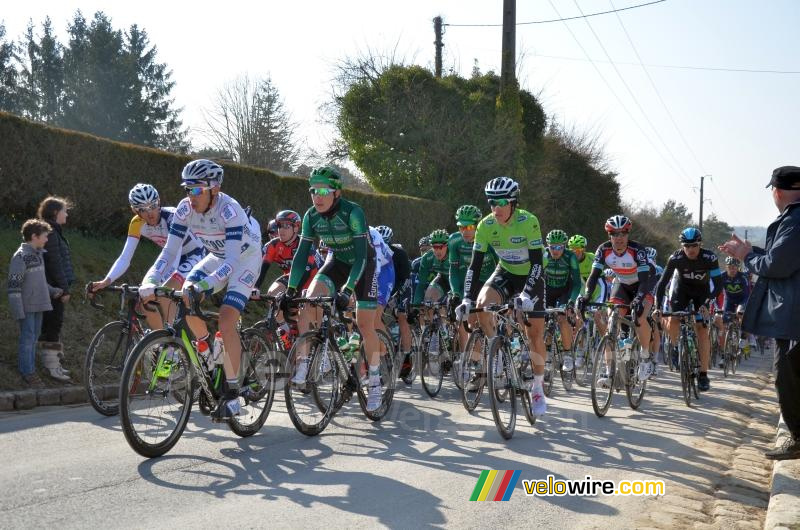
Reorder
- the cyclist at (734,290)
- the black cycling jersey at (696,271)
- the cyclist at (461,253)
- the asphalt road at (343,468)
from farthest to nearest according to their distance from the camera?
the cyclist at (734,290) → the black cycling jersey at (696,271) → the cyclist at (461,253) → the asphalt road at (343,468)

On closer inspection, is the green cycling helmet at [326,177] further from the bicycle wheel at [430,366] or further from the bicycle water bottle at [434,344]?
the bicycle water bottle at [434,344]

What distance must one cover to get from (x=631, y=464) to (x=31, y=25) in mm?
61648

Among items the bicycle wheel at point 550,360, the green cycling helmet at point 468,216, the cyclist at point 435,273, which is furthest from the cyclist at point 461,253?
the bicycle wheel at point 550,360

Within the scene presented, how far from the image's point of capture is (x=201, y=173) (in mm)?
6688

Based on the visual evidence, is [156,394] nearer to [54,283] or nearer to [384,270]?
[54,283]

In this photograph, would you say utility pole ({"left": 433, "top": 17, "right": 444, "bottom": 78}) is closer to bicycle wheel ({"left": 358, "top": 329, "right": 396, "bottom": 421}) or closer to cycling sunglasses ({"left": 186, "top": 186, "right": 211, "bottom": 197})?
bicycle wheel ({"left": 358, "top": 329, "right": 396, "bottom": 421})

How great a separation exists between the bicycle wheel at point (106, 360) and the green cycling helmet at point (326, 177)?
2411mm

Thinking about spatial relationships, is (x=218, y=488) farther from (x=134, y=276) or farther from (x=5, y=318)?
(x=134, y=276)

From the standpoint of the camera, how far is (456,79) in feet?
105

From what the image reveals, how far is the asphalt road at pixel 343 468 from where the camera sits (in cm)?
487

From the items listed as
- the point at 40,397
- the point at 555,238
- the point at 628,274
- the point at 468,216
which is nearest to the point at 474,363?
the point at 468,216

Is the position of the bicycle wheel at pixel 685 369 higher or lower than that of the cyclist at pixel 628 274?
lower

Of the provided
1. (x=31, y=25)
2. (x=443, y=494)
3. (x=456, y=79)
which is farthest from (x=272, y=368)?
(x=31, y=25)

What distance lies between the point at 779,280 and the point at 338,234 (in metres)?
4.06
